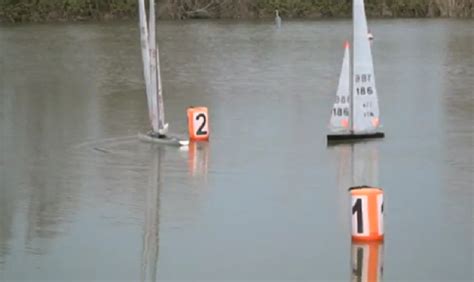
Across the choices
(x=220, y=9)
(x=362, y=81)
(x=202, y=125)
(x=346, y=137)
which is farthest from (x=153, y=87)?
(x=220, y=9)

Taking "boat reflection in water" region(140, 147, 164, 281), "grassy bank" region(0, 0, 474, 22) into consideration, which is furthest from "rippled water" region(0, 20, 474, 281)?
"grassy bank" region(0, 0, 474, 22)

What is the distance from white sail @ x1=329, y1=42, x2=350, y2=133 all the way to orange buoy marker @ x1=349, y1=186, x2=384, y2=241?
5.21 m

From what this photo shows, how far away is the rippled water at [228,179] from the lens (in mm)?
9703

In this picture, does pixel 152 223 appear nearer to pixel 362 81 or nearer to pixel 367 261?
pixel 367 261

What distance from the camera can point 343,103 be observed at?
1505 centimetres

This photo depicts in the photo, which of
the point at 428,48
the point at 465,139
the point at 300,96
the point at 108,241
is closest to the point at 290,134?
the point at 465,139

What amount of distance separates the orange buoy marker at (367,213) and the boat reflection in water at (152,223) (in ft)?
5.05

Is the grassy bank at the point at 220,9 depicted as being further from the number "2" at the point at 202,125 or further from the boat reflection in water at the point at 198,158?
the boat reflection in water at the point at 198,158

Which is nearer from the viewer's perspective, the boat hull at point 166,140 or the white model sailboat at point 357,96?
the white model sailboat at point 357,96

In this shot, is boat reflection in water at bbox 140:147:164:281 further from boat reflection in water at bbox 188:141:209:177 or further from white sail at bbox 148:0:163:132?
white sail at bbox 148:0:163:132

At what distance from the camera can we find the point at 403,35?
3888 centimetres

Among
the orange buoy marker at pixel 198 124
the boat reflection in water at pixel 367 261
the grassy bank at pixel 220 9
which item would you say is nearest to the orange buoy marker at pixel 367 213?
the boat reflection in water at pixel 367 261

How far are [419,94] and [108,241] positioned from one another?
11.5 m

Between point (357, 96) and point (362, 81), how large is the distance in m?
0.18
